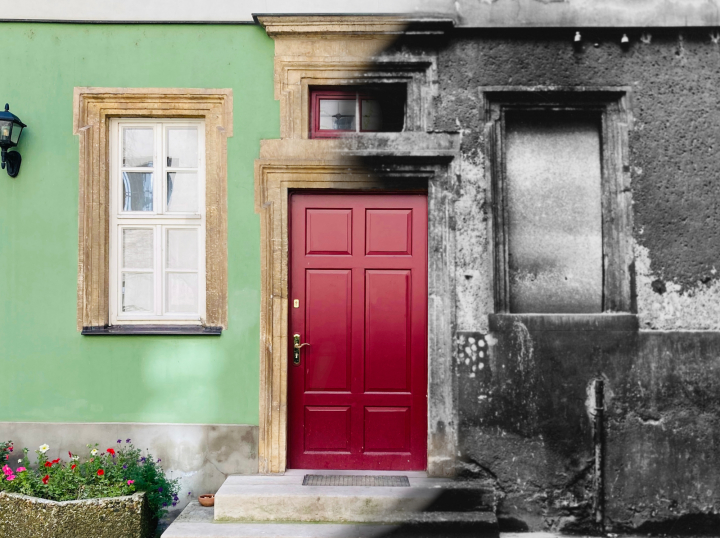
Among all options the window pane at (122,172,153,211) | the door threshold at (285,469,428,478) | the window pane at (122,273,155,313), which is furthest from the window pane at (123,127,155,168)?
the door threshold at (285,469,428,478)

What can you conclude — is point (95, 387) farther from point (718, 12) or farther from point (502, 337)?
point (718, 12)

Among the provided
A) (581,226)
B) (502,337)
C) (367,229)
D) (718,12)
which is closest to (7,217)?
(367,229)

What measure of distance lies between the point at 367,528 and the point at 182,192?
305cm

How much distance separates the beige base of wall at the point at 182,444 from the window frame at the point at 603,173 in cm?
240

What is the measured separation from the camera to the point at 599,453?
14.5 feet

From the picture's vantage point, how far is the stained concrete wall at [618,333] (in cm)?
443

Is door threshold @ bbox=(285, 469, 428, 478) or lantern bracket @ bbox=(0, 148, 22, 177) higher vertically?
lantern bracket @ bbox=(0, 148, 22, 177)

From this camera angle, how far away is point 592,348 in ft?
14.7

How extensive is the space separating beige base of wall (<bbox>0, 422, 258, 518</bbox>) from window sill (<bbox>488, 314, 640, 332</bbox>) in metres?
2.37

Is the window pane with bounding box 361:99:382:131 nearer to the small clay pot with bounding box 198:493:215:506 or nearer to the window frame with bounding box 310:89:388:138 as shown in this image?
the window frame with bounding box 310:89:388:138

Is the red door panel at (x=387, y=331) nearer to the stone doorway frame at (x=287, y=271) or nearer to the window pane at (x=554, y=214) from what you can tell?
the stone doorway frame at (x=287, y=271)

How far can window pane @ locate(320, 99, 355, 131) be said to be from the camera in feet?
15.8

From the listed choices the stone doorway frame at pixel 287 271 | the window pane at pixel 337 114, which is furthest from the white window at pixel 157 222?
the window pane at pixel 337 114

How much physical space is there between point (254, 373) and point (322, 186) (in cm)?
163
